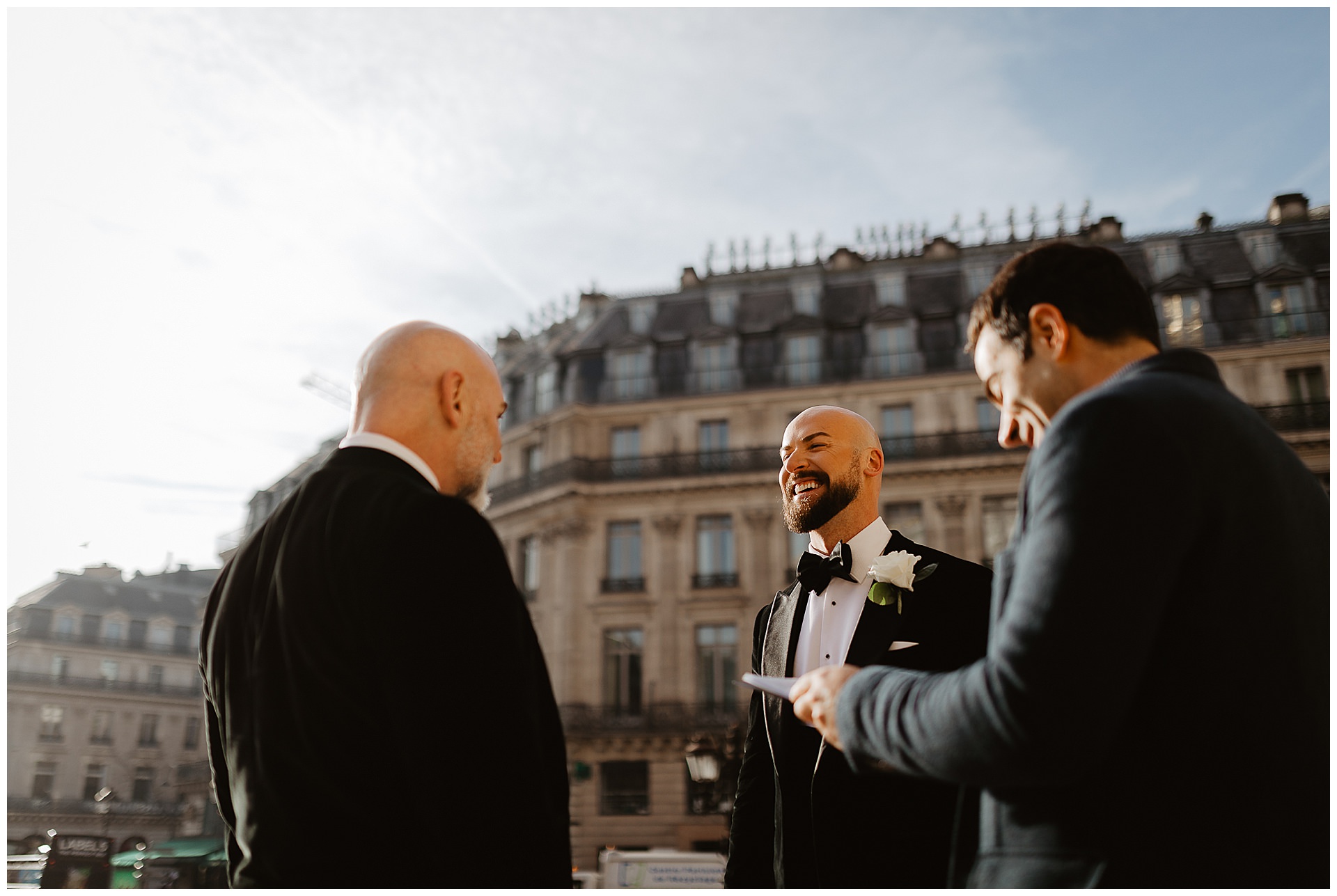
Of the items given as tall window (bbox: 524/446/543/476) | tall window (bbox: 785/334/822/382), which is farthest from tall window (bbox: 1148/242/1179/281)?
tall window (bbox: 524/446/543/476)

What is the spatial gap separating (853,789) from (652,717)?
3137 cm

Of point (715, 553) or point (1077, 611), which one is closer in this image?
point (1077, 611)

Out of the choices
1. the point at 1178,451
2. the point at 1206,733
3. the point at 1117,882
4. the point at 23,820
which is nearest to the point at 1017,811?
the point at 1117,882

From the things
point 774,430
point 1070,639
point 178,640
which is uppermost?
point 774,430

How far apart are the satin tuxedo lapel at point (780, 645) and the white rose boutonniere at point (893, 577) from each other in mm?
442

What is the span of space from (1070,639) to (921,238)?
4155cm

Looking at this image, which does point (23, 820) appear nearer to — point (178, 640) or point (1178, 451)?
point (178, 640)

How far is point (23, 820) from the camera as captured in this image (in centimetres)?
5394

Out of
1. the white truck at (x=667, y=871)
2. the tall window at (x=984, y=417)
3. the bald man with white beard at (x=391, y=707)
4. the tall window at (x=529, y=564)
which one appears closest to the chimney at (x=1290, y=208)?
the tall window at (x=984, y=417)

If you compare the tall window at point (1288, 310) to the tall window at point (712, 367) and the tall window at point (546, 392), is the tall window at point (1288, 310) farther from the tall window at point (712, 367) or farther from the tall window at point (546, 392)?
the tall window at point (546, 392)

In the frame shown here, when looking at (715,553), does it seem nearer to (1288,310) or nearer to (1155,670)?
(1288,310)

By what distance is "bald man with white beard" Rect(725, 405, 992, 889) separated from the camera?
127 inches

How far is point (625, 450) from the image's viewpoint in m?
38.0

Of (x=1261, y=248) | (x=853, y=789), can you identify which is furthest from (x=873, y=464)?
(x=1261, y=248)
